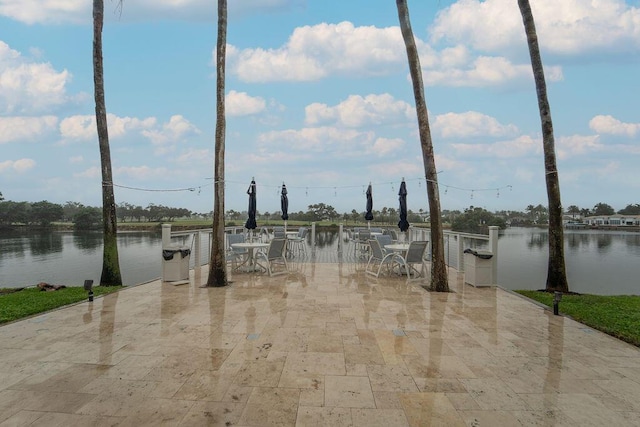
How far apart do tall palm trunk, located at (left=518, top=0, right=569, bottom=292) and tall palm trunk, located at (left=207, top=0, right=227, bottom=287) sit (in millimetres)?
5599

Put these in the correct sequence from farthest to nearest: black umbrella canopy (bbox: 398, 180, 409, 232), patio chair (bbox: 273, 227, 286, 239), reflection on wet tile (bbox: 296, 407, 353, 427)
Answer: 1. patio chair (bbox: 273, 227, 286, 239)
2. black umbrella canopy (bbox: 398, 180, 409, 232)
3. reflection on wet tile (bbox: 296, 407, 353, 427)

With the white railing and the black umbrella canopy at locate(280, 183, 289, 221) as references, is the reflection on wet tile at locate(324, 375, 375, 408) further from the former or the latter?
the black umbrella canopy at locate(280, 183, 289, 221)

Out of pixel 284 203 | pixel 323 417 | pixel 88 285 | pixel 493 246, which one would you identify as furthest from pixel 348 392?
pixel 284 203

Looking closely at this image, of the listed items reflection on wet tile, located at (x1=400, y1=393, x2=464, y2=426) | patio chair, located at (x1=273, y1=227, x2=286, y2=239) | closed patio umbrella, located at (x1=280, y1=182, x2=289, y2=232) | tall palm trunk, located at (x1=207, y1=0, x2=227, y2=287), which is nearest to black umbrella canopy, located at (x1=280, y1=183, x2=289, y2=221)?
closed patio umbrella, located at (x1=280, y1=182, x2=289, y2=232)

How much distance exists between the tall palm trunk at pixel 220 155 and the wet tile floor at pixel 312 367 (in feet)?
4.64

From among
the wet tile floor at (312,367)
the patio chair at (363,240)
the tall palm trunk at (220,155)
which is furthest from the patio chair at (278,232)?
the wet tile floor at (312,367)

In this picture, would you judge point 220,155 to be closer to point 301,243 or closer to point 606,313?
point 301,243

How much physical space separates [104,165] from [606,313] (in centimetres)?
890

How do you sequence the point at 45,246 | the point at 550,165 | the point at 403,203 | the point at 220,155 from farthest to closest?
the point at 45,246 < the point at 403,203 < the point at 550,165 < the point at 220,155

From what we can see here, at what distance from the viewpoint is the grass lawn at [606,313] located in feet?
11.9

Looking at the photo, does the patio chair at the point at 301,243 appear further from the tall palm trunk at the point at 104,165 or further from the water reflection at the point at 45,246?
the water reflection at the point at 45,246

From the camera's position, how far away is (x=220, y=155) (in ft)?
20.0

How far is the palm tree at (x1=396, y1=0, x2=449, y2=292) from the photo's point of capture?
569 cm

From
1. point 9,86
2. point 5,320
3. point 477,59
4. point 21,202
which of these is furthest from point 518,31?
point 21,202
